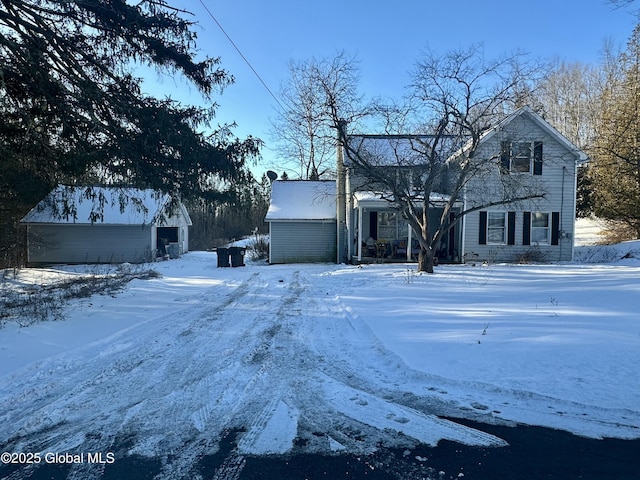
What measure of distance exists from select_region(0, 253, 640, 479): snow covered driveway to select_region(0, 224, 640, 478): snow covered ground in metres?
0.02

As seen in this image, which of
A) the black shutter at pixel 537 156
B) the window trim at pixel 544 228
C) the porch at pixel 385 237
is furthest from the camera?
the porch at pixel 385 237

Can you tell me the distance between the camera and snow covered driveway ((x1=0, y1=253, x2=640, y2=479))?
3230mm

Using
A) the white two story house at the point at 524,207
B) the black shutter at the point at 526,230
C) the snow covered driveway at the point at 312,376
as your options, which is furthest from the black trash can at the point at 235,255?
the black shutter at the point at 526,230

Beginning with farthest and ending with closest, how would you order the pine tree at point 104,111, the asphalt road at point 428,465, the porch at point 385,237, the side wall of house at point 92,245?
the side wall of house at point 92,245, the porch at point 385,237, the pine tree at point 104,111, the asphalt road at point 428,465

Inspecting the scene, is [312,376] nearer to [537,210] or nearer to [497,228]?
[497,228]

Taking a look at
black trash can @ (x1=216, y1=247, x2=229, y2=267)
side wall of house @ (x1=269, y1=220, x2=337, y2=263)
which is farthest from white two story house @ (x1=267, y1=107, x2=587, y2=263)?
black trash can @ (x1=216, y1=247, x2=229, y2=267)

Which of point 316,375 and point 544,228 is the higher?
point 544,228

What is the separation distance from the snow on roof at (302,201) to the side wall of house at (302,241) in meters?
0.44

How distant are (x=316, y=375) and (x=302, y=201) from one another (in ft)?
61.5

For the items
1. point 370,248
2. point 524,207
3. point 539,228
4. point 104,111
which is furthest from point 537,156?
point 104,111

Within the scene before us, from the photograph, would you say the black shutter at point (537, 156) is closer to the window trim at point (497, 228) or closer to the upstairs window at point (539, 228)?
the upstairs window at point (539, 228)

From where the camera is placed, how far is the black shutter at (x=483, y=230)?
18.1 m

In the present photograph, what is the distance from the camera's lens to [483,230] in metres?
18.2

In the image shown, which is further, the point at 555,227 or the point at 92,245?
the point at 92,245
